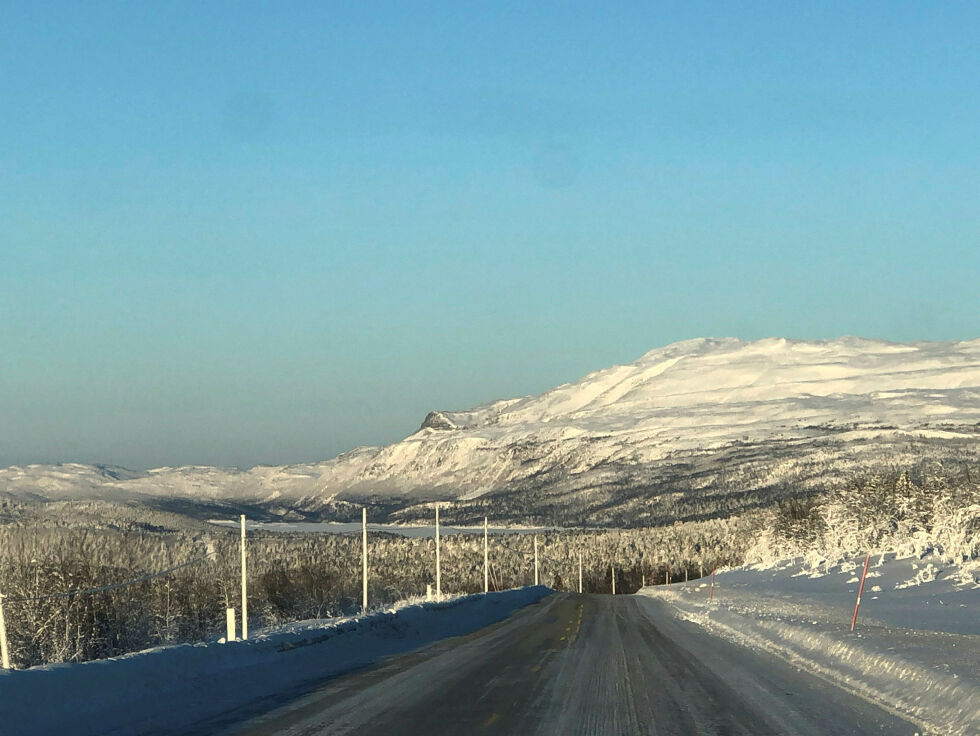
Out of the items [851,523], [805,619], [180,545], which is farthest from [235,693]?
[180,545]

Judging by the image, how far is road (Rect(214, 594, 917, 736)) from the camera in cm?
1555

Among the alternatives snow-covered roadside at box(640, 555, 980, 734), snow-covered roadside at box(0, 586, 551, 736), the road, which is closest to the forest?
snow-covered roadside at box(0, 586, 551, 736)

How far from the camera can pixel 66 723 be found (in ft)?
52.4

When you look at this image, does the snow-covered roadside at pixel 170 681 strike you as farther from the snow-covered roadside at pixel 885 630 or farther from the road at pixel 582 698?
the snow-covered roadside at pixel 885 630

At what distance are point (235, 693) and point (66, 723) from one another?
4.33 meters

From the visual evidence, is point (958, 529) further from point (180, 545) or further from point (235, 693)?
point (180, 545)

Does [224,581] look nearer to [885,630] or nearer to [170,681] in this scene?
[885,630]

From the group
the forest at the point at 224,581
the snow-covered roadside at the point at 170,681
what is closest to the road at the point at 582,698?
the snow-covered roadside at the point at 170,681

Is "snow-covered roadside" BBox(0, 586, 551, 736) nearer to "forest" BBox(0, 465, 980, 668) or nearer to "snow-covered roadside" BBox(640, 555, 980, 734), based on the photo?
"forest" BBox(0, 465, 980, 668)

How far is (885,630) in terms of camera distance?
2712 centimetres

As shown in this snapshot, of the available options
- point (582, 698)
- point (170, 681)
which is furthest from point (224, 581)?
point (582, 698)

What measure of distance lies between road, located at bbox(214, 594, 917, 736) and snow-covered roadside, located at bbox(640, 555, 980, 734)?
79cm

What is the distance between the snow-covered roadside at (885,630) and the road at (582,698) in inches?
31.1

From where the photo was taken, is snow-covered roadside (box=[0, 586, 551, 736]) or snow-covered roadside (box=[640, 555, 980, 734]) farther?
snow-covered roadside (box=[640, 555, 980, 734])
